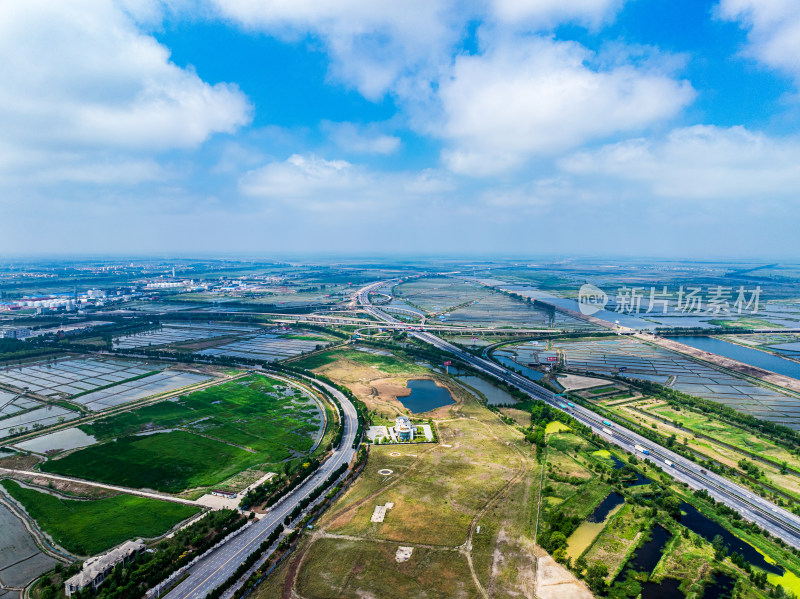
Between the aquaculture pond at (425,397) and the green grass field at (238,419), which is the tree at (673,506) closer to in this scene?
the aquaculture pond at (425,397)

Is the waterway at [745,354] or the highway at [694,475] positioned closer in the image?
the highway at [694,475]

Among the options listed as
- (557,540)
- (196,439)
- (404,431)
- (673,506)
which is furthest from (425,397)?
(673,506)


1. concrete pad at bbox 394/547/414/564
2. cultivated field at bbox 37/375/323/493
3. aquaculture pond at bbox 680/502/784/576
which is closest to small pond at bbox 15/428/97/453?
cultivated field at bbox 37/375/323/493

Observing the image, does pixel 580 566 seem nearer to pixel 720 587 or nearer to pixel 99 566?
pixel 720 587

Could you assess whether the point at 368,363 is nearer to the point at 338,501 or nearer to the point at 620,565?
the point at 338,501

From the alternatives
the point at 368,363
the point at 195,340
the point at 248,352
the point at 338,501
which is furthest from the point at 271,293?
the point at 338,501

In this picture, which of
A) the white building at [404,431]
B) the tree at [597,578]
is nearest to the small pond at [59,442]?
the white building at [404,431]
